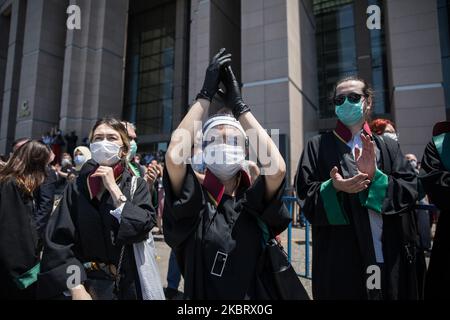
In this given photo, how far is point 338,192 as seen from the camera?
216 centimetres

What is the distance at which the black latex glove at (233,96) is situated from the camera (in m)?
1.70

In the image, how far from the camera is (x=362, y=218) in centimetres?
210

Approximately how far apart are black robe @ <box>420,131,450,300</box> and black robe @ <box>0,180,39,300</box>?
2.83m

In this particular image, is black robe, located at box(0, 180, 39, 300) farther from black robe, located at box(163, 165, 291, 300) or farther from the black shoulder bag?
the black shoulder bag

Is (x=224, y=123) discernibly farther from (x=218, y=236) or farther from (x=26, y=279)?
(x=26, y=279)

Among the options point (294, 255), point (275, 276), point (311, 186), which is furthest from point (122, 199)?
point (294, 255)

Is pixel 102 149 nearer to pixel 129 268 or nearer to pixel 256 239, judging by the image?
pixel 129 268

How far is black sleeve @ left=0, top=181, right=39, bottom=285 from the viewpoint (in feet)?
7.75

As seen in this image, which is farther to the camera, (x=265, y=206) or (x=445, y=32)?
(x=445, y=32)

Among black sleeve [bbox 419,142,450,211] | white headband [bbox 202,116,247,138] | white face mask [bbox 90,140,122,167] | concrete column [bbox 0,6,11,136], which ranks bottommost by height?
black sleeve [bbox 419,142,450,211]

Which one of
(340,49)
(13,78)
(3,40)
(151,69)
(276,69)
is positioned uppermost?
(3,40)

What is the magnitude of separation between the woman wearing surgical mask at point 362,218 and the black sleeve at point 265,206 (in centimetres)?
55

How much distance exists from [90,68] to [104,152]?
69.8 feet

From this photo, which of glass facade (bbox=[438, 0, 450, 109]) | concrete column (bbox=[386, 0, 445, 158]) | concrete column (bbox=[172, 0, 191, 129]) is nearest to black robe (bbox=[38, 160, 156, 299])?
concrete column (bbox=[386, 0, 445, 158])
